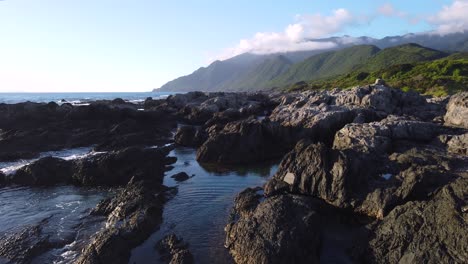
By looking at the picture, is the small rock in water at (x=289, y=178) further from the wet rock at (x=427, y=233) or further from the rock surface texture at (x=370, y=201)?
the wet rock at (x=427, y=233)

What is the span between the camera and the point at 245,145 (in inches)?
1725

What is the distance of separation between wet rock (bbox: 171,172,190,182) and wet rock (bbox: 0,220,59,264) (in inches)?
554

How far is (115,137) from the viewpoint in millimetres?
53406

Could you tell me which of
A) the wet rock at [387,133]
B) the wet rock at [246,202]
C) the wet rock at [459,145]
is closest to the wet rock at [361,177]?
the wet rock at [246,202]

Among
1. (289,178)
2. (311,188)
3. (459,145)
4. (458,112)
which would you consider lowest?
(311,188)

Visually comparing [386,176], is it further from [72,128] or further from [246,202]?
[72,128]

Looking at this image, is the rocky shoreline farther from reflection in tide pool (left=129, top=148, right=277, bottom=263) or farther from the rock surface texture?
reflection in tide pool (left=129, top=148, right=277, bottom=263)

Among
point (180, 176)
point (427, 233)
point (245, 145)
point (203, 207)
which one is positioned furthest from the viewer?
point (245, 145)

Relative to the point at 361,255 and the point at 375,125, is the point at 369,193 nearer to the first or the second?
the point at 361,255

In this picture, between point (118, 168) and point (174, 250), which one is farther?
point (118, 168)

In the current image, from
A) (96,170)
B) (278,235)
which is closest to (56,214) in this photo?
(96,170)

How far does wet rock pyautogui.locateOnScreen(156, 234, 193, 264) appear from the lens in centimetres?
1867

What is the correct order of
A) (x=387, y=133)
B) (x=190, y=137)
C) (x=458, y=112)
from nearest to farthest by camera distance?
(x=387, y=133)
(x=458, y=112)
(x=190, y=137)

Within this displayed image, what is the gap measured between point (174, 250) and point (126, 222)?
469 cm
